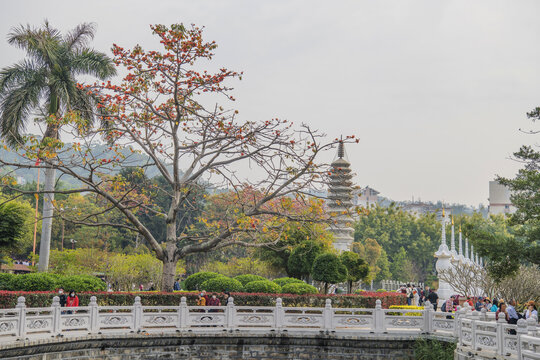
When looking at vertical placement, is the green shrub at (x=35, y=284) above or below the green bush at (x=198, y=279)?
below

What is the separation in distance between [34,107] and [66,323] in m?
13.9

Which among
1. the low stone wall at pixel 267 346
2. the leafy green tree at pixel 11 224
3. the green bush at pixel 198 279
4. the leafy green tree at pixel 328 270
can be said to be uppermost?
the leafy green tree at pixel 11 224

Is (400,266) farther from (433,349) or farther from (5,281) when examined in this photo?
(5,281)

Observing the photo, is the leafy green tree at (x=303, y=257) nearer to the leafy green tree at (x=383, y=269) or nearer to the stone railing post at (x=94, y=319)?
the stone railing post at (x=94, y=319)

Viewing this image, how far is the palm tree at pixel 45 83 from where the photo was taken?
30328 millimetres

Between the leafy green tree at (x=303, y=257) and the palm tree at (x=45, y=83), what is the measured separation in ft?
41.8

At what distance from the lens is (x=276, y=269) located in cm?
4312

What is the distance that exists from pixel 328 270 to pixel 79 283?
12.5 metres

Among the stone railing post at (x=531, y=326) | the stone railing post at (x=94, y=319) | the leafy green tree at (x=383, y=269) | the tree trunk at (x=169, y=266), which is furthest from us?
the leafy green tree at (x=383, y=269)

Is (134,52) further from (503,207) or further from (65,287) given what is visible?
(503,207)

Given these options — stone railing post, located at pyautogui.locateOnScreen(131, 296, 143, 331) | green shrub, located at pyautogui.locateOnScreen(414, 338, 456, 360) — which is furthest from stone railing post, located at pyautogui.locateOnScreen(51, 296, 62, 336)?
green shrub, located at pyautogui.locateOnScreen(414, 338, 456, 360)

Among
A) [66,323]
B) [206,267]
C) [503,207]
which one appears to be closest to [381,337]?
[66,323]

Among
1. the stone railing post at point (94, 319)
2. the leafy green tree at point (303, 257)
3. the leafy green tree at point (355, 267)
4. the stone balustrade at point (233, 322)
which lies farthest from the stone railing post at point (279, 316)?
the leafy green tree at point (355, 267)

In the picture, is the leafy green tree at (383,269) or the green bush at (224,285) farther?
the leafy green tree at (383,269)
